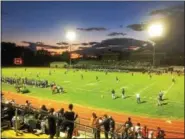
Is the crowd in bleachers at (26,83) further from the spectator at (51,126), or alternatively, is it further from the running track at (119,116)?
the spectator at (51,126)

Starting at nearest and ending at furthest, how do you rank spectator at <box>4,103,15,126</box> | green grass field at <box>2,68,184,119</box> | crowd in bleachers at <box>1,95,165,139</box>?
1. crowd in bleachers at <box>1,95,165,139</box>
2. spectator at <box>4,103,15,126</box>
3. green grass field at <box>2,68,184,119</box>

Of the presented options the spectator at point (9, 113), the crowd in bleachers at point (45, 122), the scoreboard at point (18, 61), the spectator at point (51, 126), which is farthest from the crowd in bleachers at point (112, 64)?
Result: the spectator at point (51, 126)

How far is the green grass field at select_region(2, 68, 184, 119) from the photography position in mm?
16781

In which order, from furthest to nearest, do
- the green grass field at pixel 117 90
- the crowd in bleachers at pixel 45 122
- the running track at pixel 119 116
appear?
the green grass field at pixel 117 90 → the running track at pixel 119 116 → the crowd in bleachers at pixel 45 122

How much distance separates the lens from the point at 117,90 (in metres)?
21.6

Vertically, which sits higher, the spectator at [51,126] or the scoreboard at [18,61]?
the scoreboard at [18,61]

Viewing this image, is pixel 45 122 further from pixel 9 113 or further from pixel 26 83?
pixel 26 83

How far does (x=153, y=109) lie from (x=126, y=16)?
17.5 ft

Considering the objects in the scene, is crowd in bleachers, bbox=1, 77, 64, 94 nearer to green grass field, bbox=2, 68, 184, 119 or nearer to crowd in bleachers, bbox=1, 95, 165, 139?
green grass field, bbox=2, 68, 184, 119

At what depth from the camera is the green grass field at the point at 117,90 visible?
16781 mm

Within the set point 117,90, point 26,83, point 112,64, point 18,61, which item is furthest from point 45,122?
point 117,90

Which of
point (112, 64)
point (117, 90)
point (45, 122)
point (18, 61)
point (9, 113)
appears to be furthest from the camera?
point (117, 90)

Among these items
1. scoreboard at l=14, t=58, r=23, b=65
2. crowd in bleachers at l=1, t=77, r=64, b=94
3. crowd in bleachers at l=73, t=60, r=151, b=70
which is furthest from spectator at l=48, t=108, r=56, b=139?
crowd in bleachers at l=73, t=60, r=151, b=70

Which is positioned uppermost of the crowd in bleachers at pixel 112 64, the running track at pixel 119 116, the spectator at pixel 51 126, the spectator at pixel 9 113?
the crowd in bleachers at pixel 112 64
